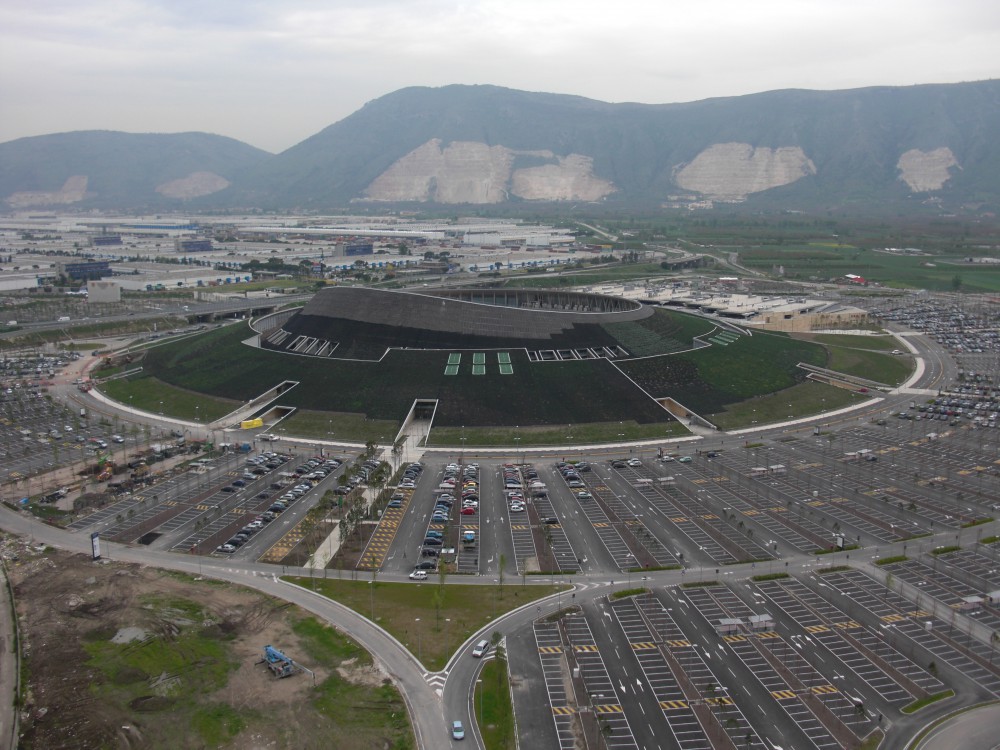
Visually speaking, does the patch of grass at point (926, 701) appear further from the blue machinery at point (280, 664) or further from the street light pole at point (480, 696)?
the blue machinery at point (280, 664)

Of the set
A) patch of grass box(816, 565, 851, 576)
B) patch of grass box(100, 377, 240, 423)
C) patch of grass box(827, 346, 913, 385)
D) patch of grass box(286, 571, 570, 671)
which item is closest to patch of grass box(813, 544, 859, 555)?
patch of grass box(816, 565, 851, 576)

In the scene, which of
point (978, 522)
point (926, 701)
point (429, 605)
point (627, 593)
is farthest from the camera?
point (978, 522)

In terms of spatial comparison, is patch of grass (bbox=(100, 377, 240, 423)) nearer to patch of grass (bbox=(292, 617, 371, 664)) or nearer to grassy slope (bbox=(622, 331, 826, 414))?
grassy slope (bbox=(622, 331, 826, 414))

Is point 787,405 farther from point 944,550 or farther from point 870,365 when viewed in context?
point 944,550

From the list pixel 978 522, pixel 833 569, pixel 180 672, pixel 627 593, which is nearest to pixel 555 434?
pixel 627 593

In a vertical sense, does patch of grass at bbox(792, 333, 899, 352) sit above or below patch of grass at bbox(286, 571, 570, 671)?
above

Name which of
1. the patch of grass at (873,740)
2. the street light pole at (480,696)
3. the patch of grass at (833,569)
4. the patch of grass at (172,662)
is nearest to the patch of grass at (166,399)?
the patch of grass at (172,662)
